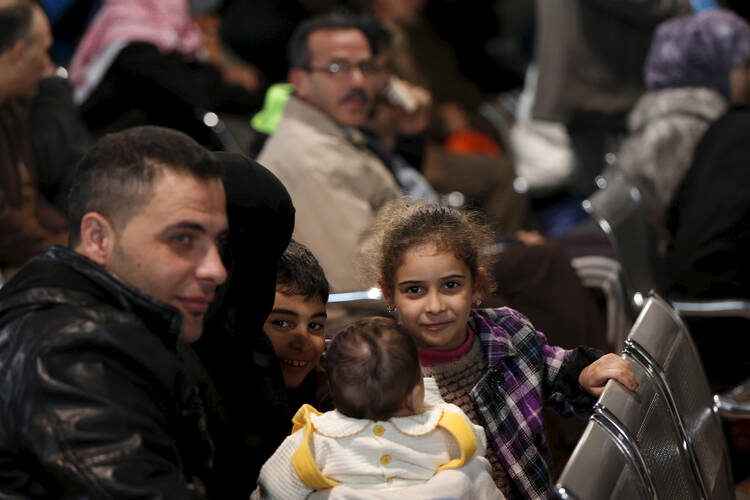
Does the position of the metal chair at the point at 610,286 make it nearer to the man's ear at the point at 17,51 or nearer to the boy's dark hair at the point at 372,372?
the boy's dark hair at the point at 372,372

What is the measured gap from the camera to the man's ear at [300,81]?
3.84 meters

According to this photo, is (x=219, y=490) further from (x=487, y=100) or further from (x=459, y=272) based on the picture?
(x=487, y=100)

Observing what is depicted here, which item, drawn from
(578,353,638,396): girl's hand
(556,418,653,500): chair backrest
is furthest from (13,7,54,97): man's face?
(556,418,653,500): chair backrest

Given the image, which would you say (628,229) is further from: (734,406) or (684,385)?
(684,385)

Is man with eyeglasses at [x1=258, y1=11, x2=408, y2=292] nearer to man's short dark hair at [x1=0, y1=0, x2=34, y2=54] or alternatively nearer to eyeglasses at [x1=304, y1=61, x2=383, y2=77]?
eyeglasses at [x1=304, y1=61, x2=383, y2=77]

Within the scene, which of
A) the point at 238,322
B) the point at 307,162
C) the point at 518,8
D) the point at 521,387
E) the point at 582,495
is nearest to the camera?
the point at 582,495

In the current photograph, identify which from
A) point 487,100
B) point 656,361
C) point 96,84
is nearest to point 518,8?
point 487,100

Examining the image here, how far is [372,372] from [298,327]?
434 mm

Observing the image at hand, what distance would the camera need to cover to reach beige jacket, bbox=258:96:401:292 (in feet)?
10.4

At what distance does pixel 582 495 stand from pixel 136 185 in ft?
2.46

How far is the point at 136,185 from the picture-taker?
148cm

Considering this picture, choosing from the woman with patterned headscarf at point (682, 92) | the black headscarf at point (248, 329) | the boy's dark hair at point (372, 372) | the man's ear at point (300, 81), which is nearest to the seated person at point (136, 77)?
the man's ear at point (300, 81)

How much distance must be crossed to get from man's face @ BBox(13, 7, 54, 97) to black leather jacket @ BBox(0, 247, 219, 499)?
2.18 m

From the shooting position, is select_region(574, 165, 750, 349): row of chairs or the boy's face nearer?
the boy's face
